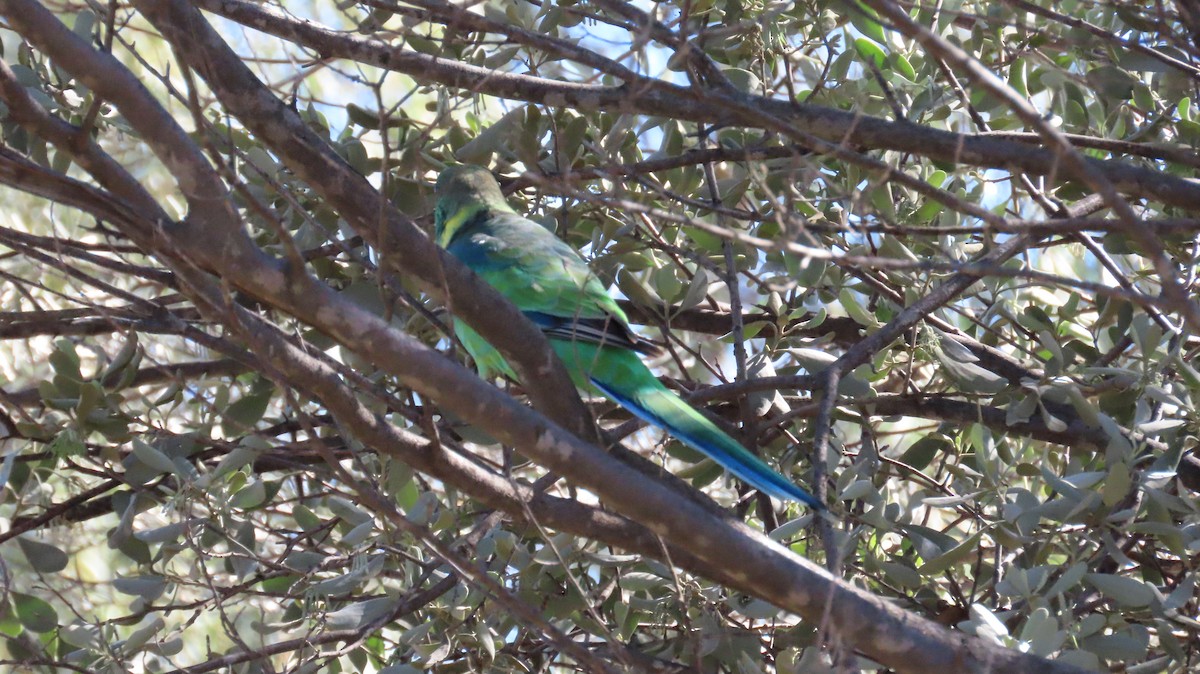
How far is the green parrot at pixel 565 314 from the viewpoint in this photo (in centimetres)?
279

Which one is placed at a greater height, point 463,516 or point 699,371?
point 699,371

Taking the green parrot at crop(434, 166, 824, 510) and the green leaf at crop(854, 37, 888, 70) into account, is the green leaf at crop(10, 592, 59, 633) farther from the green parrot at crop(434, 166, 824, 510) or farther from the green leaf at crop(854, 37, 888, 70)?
the green leaf at crop(854, 37, 888, 70)

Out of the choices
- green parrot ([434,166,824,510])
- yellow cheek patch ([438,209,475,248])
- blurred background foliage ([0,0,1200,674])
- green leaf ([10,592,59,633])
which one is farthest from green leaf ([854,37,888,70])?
green leaf ([10,592,59,633])

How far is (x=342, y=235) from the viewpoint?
3.59m

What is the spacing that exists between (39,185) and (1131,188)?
2.04 metres

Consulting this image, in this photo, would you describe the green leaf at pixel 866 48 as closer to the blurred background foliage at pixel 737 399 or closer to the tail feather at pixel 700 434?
the blurred background foliage at pixel 737 399

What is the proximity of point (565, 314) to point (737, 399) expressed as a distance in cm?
66

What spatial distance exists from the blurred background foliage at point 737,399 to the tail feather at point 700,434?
13cm

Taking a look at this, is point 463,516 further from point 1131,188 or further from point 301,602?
point 1131,188

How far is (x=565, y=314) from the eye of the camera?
140 inches

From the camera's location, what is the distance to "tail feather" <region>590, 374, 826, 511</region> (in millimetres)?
2633

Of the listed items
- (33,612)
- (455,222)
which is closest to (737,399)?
(455,222)

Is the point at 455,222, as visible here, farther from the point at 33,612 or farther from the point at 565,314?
the point at 33,612

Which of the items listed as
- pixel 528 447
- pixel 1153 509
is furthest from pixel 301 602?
pixel 1153 509
